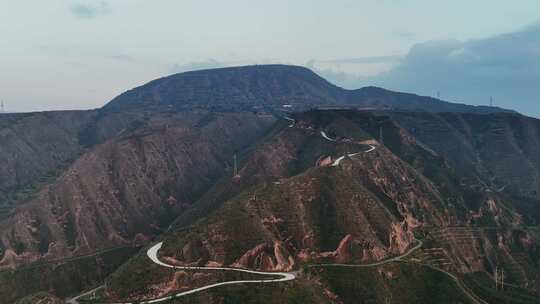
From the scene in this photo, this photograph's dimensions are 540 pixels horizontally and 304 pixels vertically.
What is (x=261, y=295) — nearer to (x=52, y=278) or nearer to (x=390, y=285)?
(x=390, y=285)

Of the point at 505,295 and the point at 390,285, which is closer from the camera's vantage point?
the point at 390,285

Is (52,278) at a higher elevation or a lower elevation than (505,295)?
higher

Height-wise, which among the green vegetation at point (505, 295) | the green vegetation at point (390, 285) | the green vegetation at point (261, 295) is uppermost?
the green vegetation at point (261, 295)

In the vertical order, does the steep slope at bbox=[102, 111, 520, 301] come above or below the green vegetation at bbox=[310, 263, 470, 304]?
above

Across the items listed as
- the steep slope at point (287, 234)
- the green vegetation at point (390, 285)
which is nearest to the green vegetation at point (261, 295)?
the steep slope at point (287, 234)

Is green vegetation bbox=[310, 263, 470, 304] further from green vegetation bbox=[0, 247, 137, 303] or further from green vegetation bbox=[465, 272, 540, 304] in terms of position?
green vegetation bbox=[0, 247, 137, 303]

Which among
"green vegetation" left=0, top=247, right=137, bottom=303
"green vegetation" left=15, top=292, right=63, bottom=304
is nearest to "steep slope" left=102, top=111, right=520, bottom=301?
"green vegetation" left=15, top=292, right=63, bottom=304

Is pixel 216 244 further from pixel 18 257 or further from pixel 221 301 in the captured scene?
pixel 18 257

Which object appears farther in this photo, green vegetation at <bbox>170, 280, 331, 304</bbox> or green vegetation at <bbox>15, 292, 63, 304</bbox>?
green vegetation at <bbox>170, 280, 331, 304</bbox>

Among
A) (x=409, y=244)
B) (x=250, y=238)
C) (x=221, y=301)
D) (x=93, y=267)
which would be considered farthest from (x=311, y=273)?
(x=93, y=267)

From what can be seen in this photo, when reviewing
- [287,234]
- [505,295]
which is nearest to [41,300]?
[287,234]

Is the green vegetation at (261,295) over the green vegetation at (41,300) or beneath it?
beneath

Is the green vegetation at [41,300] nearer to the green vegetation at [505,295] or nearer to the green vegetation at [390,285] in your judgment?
the green vegetation at [390,285]
